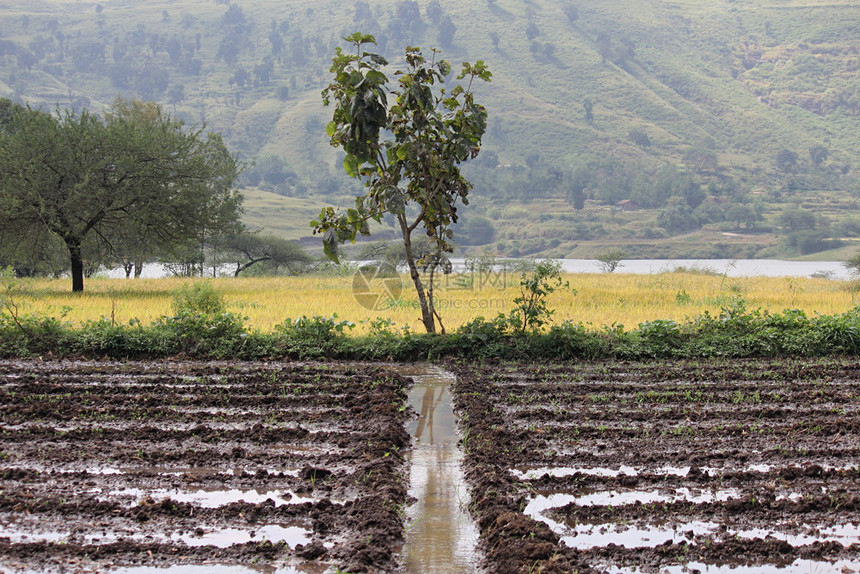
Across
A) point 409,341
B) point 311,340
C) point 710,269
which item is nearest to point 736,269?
point 710,269

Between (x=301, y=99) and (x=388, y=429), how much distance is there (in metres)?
131

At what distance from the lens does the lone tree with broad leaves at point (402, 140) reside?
37.1ft

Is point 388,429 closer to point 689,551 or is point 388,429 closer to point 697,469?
point 697,469

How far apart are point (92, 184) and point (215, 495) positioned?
61.2 ft

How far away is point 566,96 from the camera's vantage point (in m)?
129

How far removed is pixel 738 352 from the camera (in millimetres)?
11789

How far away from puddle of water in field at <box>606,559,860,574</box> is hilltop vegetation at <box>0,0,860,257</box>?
67.6 m

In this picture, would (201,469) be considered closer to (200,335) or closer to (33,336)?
(200,335)

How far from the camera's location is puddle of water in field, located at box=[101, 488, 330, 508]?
19.6ft

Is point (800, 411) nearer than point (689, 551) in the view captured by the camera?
No

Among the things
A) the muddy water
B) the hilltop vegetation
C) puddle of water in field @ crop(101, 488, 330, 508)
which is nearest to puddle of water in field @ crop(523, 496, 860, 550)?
the muddy water

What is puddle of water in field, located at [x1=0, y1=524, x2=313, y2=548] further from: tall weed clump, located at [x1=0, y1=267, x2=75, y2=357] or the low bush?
tall weed clump, located at [x1=0, y1=267, x2=75, y2=357]

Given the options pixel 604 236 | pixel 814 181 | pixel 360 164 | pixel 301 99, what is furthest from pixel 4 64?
pixel 360 164

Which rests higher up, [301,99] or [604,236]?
[301,99]
